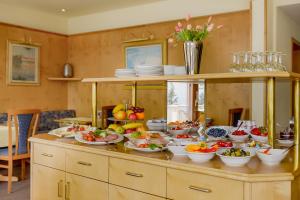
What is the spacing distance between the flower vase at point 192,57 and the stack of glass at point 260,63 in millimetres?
269

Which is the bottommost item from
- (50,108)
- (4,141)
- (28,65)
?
(4,141)

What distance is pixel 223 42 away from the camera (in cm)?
462

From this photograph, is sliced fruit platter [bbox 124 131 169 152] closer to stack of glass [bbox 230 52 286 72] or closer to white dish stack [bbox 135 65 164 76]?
white dish stack [bbox 135 65 164 76]

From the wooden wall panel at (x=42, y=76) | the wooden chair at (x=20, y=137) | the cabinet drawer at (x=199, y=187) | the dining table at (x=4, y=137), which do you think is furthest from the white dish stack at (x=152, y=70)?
the wooden wall panel at (x=42, y=76)

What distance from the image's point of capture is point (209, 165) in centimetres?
168

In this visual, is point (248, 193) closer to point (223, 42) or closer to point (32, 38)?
point (223, 42)

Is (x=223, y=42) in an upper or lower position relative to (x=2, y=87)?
upper

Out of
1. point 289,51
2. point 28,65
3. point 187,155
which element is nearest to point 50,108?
point 28,65

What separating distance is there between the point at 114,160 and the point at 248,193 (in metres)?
0.87

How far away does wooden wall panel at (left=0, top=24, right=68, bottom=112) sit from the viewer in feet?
17.5

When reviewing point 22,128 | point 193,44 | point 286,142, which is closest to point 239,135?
point 286,142

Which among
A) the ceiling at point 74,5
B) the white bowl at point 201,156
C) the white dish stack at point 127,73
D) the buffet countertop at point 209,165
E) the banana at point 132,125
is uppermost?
the ceiling at point 74,5

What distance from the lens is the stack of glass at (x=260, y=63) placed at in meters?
1.89

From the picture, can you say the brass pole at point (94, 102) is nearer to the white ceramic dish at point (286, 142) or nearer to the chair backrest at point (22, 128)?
the white ceramic dish at point (286, 142)
